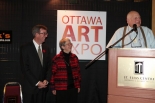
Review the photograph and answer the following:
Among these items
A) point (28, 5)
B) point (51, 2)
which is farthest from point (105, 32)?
point (28, 5)

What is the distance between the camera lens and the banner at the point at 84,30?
463 cm

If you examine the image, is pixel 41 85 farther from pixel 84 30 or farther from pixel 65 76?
pixel 84 30

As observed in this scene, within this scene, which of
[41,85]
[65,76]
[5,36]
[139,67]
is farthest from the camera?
[5,36]

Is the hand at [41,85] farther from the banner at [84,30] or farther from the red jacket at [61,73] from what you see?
the banner at [84,30]

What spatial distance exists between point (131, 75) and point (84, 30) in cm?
275

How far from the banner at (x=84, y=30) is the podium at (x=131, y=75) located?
8.43 feet

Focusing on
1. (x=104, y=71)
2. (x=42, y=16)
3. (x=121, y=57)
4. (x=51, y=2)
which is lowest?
(x=104, y=71)

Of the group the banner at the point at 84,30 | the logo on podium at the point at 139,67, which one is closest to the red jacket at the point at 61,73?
the banner at the point at 84,30

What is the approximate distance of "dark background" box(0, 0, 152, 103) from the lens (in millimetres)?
4590

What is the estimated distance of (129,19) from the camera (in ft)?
8.62

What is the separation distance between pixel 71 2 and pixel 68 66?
59.2 inches

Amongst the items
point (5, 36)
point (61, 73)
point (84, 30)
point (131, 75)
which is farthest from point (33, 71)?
point (131, 75)

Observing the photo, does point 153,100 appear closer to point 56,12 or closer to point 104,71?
point 104,71

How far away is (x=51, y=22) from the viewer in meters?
4.65
